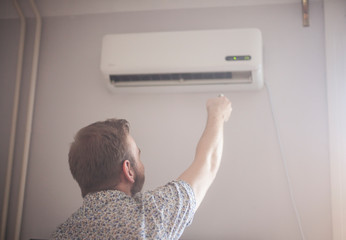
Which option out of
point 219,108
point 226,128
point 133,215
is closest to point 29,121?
point 226,128

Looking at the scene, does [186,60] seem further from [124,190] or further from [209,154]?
[124,190]

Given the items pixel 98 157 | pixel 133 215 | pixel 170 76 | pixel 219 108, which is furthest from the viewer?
pixel 170 76

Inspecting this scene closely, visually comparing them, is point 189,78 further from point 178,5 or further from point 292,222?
point 292,222

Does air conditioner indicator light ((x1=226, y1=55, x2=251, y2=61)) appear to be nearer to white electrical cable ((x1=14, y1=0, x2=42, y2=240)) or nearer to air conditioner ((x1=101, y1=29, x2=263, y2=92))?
air conditioner ((x1=101, y1=29, x2=263, y2=92))

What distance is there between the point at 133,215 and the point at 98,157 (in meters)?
0.21

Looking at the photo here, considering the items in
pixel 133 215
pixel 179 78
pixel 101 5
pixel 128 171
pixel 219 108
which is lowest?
pixel 133 215

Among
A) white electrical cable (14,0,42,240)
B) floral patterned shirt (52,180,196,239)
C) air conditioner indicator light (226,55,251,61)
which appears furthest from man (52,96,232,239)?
white electrical cable (14,0,42,240)

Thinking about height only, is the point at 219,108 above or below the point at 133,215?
above

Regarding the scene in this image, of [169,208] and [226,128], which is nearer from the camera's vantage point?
[169,208]

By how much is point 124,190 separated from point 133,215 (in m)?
0.14

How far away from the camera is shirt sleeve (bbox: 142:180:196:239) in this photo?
1144 mm

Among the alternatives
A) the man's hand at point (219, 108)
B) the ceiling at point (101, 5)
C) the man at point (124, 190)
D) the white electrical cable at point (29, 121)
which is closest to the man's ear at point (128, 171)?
the man at point (124, 190)

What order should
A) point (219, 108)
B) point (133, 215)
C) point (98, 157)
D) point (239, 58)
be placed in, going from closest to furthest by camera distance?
1. point (133, 215)
2. point (98, 157)
3. point (219, 108)
4. point (239, 58)

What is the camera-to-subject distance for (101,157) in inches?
49.1
